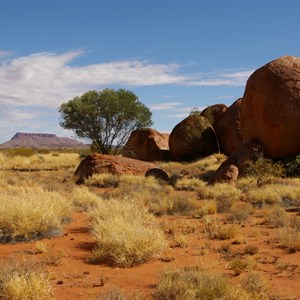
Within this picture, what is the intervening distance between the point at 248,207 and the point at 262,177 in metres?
5.31

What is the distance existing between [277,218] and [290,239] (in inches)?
91.6

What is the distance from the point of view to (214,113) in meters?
34.1

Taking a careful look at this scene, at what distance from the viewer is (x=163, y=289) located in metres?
5.05

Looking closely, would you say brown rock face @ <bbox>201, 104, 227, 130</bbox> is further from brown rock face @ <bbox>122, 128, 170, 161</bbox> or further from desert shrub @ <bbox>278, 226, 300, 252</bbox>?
desert shrub @ <bbox>278, 226, 300, 252</bbox>

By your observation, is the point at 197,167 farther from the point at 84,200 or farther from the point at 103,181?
the point at 84,200

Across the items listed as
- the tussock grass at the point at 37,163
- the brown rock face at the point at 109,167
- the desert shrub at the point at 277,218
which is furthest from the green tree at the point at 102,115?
the desert shrub at the point at 277,218

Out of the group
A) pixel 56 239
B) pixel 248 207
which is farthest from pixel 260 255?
pixel 248 207

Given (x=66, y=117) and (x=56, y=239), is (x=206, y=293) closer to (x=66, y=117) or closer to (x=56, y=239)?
(x=56, y=239)

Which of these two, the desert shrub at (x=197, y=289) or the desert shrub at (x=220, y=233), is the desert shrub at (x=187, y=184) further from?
the desert shrub at (x=197, y=289)

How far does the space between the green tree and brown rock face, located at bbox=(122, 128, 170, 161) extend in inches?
167

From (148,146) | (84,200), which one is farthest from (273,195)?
(148,146)

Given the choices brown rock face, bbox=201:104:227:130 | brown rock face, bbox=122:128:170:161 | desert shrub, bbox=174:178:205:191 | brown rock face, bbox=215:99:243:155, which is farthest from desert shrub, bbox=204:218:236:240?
brown rock face, bbox=201:104:227:130

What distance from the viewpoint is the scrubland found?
517 cm

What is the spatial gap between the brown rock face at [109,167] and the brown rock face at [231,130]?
8886mm
